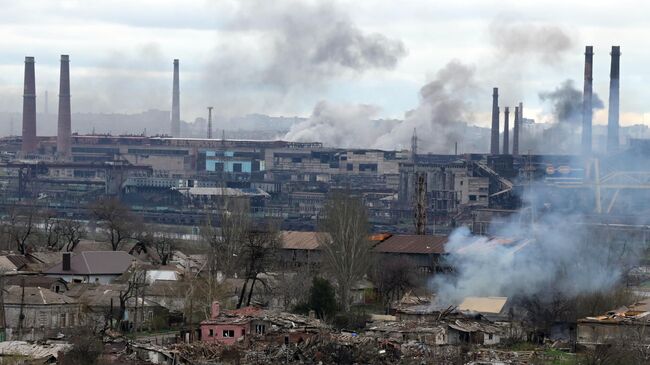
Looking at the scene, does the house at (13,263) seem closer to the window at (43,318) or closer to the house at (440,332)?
the window at (43,318)

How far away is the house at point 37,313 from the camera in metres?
31.8

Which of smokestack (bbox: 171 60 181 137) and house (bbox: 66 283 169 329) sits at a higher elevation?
smokestack (bbox: 171 60 181 137)

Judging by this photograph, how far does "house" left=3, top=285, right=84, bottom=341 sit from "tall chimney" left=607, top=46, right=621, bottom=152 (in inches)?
1997


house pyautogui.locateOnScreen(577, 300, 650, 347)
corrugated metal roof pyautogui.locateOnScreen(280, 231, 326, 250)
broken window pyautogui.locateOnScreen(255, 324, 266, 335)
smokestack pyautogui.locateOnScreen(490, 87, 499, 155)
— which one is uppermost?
smokestack pyautogui.locateOnScreen(490, 87, 499, 155)

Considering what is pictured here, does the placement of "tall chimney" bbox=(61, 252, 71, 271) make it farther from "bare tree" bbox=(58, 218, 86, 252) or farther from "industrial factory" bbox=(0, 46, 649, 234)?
"industrial factory" bbox=(0, 46, 649, 234)

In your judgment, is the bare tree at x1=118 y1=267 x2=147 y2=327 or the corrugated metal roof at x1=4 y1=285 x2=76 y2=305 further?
the bare tree at x1=118 y1=267 x2=147 y2=327

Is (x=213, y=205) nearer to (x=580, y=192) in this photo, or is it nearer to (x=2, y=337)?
(x=580, y=192)

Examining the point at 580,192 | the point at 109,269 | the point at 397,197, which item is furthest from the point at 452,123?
the point at 109,269

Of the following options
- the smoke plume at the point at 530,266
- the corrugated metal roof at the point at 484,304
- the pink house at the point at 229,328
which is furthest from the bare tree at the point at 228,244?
the pink house at the point at 229,328

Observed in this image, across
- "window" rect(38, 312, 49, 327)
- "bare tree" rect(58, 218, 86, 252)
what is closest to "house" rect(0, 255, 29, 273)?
"bare tree" rect(58, 218, 86, 252)

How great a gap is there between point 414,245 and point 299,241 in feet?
13.9

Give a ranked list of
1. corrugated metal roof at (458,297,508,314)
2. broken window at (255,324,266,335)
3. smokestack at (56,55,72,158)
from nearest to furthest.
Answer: broken window at (255,324,266,335) < corrugated metal roof at (458,297,508,314) < smokestack at (56,55,72,158)

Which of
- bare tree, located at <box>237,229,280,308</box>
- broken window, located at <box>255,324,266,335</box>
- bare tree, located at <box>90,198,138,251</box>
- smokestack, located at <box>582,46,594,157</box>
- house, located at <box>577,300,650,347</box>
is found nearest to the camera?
house, located at <box>577,300,650,347</box>

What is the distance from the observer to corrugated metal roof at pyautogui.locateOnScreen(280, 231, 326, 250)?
4650 centimetres
